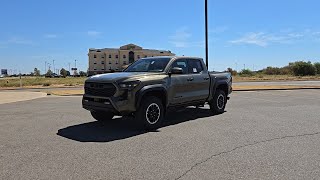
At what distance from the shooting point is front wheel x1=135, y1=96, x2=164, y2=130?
325 inches

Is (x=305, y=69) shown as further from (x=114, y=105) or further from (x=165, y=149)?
(x=165, y=149)

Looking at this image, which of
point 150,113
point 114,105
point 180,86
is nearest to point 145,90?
point 150,113

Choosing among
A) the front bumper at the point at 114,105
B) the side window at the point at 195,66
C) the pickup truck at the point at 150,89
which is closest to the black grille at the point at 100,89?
the pickup truck at the point at 150,89

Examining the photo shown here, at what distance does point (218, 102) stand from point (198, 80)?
4.97ft

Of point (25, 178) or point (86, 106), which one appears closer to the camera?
point (25, 178)

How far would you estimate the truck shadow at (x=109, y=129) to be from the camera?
752 centimetres

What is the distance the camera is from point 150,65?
9.66m

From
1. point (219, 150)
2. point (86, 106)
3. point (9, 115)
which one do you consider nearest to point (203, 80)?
point (86, 106)

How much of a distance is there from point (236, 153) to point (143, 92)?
2.99 meters

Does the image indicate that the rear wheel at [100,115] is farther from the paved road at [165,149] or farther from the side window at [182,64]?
the side window at [182,64]

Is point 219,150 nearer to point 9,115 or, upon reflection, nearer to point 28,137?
point 28,137

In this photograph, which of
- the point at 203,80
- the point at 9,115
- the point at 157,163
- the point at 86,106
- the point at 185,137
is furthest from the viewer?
the point at 9,115

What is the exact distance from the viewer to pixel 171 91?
9.13 m

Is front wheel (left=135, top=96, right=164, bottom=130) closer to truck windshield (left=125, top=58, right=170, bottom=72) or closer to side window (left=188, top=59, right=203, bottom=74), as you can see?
truck windshield (left=125, top=58, right=170, bottom=72)
